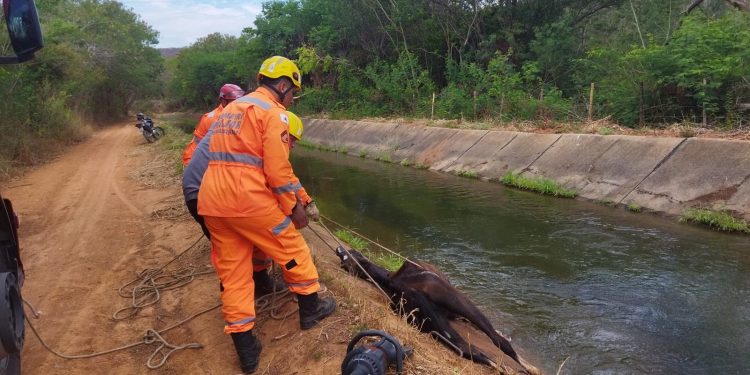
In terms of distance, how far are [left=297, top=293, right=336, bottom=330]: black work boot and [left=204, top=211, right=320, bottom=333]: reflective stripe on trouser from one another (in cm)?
11

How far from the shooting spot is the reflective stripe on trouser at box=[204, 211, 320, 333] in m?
3.20

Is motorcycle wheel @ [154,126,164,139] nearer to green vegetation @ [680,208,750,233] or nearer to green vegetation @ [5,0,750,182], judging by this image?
green vegetation @ [5,0,750,182]

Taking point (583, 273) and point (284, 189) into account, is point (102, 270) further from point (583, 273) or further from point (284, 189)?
point (583, 273)

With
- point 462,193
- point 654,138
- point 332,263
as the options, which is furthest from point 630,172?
point 332,263

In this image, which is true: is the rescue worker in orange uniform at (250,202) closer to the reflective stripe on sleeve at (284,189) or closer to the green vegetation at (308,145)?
the reflective stripe on sleeve at (284,189)

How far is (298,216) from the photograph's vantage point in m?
3.40

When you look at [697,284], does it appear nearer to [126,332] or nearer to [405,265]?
[405,265]

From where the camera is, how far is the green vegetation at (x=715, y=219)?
7.79 meters

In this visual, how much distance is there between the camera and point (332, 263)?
17.3 ft

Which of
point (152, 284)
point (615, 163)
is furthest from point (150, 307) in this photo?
point (615, 163)

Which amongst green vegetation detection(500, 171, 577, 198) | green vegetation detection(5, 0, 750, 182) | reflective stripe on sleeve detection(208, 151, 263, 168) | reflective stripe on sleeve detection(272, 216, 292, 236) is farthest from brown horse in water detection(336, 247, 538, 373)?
green vegetation detection(5, 0, 750, 182)

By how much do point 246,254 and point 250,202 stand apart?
17.0 inches

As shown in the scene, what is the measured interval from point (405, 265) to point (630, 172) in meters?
7.55

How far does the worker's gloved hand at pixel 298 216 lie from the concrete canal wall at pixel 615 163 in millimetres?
7701
